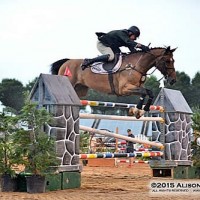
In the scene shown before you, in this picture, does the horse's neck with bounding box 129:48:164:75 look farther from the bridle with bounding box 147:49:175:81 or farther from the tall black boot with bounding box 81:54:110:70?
the tall black boot with bounding box 81:54:110:70

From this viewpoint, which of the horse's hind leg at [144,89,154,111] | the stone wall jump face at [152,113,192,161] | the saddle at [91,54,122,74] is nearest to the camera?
the horse's hind leg at [144,89,154,111]

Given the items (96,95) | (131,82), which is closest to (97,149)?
(131,82)

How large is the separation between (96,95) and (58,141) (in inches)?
1695

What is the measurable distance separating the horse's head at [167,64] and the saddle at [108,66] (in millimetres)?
632

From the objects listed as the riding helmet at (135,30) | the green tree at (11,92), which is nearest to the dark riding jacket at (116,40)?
the riding helmet at (135,30)

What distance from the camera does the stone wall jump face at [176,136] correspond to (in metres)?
10.1

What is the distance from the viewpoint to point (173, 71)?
8.94 meters

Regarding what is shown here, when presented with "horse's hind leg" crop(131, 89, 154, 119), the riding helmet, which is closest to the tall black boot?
the riding helmet

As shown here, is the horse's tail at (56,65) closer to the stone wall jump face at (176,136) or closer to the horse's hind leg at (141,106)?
the horse's hind leg at (141,106)

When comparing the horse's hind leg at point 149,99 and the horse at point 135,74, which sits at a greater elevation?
the horse at point 135,74

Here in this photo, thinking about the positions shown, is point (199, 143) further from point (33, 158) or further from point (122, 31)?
point (33, 158)

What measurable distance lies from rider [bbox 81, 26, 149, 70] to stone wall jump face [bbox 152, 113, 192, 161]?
71.0 inches

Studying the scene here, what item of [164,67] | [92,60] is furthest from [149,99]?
[92,60]

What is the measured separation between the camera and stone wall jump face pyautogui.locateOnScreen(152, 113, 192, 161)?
1012 cm
